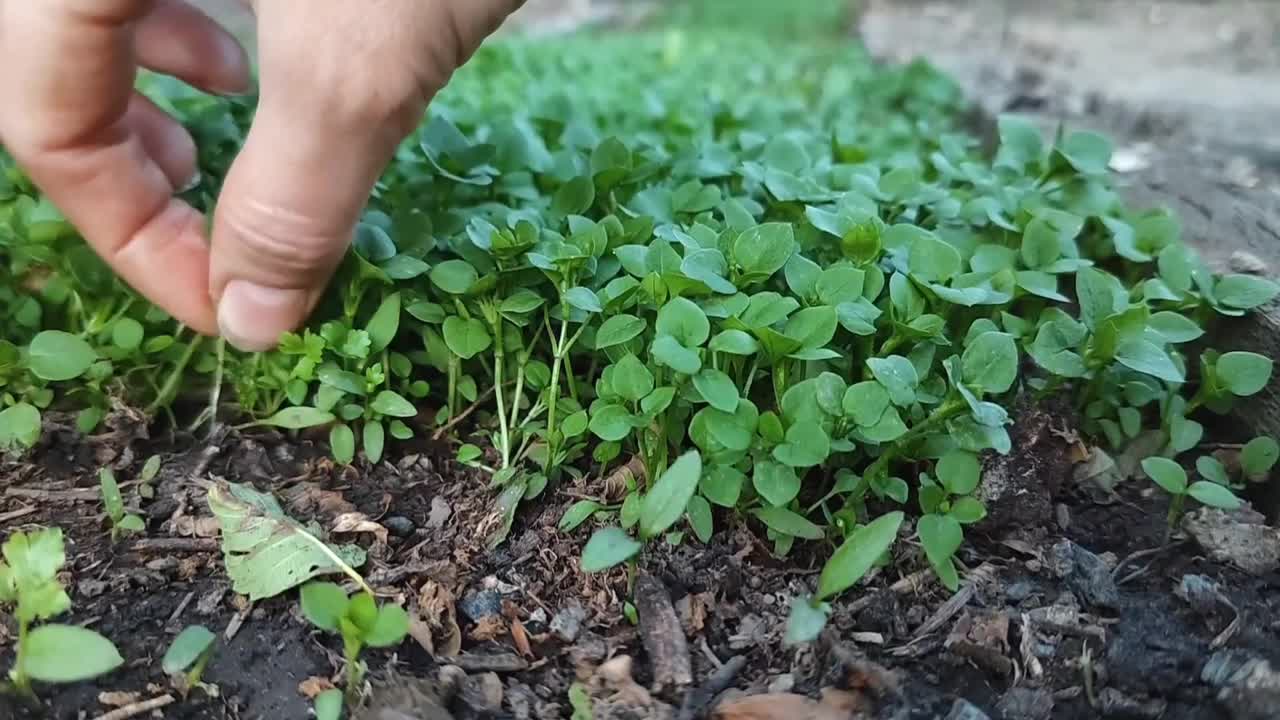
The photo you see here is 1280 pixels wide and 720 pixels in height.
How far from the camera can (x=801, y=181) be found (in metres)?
1.43

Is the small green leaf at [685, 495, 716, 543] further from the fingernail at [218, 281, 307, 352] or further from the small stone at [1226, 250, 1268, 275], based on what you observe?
the small stone at [1226, 250, 1268, 275]

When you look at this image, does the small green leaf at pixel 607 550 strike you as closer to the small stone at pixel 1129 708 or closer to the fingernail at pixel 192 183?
the small stone at pixel 1129 708

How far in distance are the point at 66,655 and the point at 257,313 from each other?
17.1 inches

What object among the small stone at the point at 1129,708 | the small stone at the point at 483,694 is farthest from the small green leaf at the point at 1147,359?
the small stone at the point at 483,694

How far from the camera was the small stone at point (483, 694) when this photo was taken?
36.9 inches

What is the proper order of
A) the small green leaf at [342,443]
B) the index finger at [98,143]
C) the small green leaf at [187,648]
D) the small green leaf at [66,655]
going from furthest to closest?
the small green leaf at [342,443] < the index finger at [98,143] < the small green leaf at [187,648] < the small green leaf at [66,655]

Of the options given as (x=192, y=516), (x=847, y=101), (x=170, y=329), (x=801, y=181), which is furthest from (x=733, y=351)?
(x=847, y=101)

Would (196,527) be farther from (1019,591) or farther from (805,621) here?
(1019,591)

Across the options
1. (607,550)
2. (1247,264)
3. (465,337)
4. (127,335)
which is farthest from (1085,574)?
(127,335)

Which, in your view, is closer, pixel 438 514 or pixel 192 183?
pixel 438 514

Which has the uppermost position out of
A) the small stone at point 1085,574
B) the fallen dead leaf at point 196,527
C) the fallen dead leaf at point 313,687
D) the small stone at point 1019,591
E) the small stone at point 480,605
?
the small stone at point 1085,574

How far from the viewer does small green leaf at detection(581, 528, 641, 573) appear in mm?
943

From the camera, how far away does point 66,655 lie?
835 millimetres

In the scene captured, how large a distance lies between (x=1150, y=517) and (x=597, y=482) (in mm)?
666
